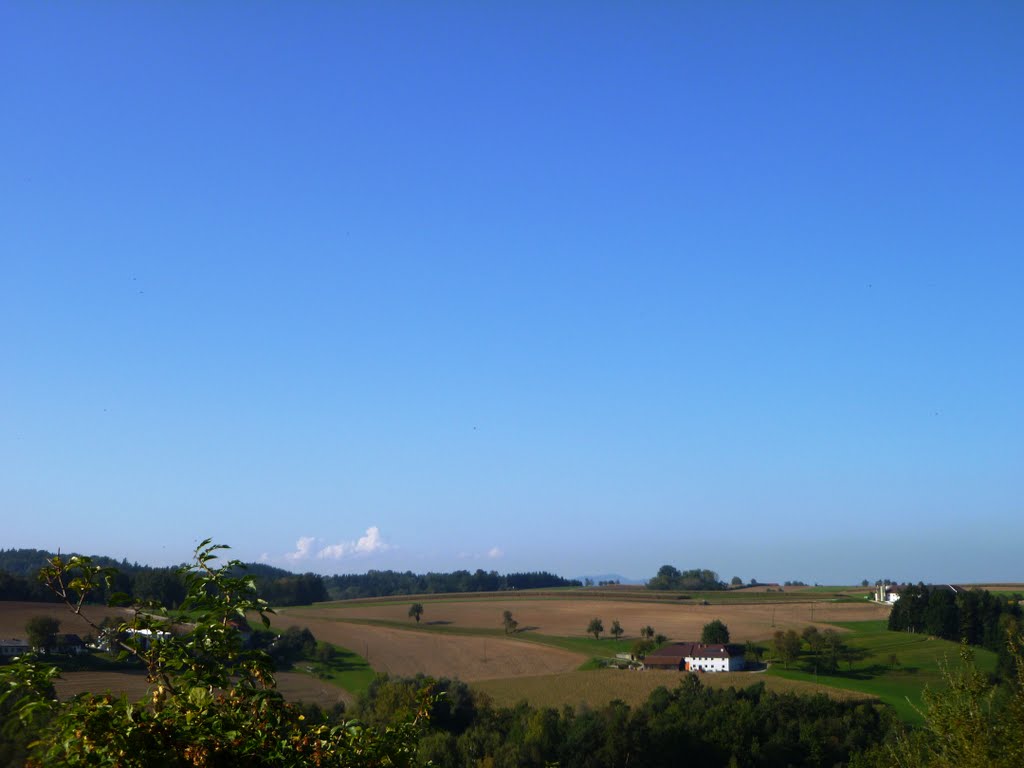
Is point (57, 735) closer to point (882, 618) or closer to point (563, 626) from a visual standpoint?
point (563, 626)

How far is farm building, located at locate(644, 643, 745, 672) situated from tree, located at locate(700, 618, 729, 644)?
2751 mm

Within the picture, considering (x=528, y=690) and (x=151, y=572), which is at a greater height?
(x=151, y=572)

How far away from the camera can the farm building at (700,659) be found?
3177 inches

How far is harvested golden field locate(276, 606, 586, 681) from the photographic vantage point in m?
78.0

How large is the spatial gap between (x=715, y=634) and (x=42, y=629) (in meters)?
59.1

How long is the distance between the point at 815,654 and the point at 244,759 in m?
85.2

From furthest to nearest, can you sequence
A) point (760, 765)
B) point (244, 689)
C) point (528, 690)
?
point (528, 690) < point (760, 765) < point (244, 689)

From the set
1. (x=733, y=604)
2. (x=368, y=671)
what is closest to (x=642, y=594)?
(x=733, y=604)

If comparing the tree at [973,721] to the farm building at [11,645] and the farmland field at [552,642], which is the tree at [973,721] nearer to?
the farmland field at [552,642]

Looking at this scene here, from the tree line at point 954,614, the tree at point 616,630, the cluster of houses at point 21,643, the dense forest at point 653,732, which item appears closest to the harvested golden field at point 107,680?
the cluster of houses at point 21,643

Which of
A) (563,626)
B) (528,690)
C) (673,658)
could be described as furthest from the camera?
(563,626)

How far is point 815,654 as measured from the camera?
274 ft

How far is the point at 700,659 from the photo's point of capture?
8181 centimetres

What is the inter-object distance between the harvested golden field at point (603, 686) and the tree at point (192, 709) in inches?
2174
